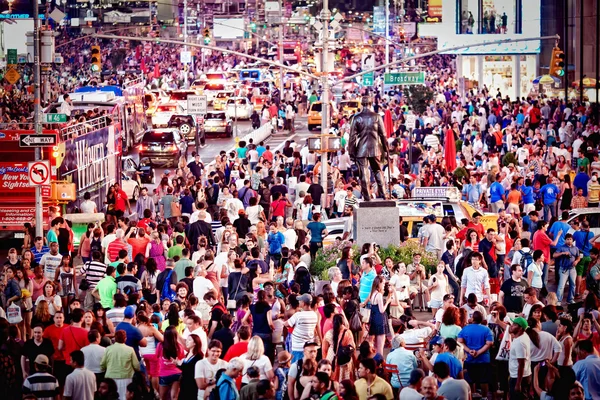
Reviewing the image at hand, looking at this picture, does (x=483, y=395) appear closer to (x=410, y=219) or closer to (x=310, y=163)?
(x=410, y=219)

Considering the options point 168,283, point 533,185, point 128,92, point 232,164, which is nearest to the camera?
point 168,283

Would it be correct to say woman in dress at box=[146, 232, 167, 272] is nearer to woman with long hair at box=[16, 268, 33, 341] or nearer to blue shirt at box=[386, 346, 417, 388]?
woman with long hair at box=[16, 268, 33, 341]

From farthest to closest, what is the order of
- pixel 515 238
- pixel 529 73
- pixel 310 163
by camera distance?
1. pixel 529 73
2. pixel 310 163
3. pixel 515 238

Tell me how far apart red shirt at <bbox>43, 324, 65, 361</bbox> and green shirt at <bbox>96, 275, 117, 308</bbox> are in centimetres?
259

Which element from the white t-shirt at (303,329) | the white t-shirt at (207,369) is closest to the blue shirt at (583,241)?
the white t-shirt at (303,329)

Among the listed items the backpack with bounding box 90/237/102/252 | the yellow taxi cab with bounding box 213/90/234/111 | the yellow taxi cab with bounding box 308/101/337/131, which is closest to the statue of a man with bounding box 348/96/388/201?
the backpack with bounding box 90/237/102/252

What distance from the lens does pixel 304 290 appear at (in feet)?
68.6

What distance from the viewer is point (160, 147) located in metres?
45.4

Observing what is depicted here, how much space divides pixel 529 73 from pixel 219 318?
5946 cm

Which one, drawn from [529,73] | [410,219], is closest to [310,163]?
[410,219]

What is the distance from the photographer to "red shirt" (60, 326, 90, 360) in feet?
53.4

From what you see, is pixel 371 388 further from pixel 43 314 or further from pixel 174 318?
pixel 43 314

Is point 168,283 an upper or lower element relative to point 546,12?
lower

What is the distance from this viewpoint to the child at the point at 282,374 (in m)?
15.3
